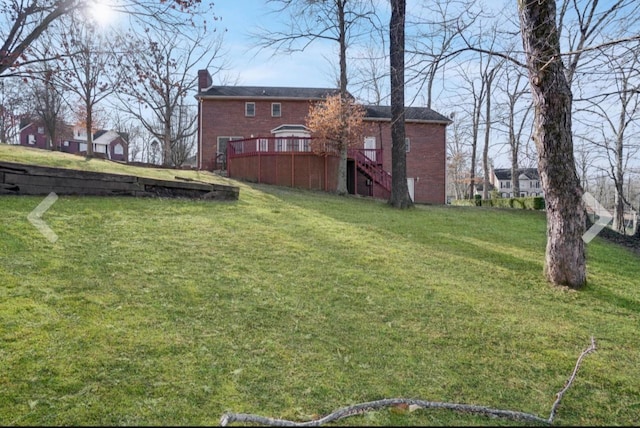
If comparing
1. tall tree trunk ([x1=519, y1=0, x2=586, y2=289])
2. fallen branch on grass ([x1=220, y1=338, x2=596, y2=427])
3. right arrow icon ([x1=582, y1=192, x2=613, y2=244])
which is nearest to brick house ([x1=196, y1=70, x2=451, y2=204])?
right arrow icon ([x1=582, y1=192, x2=613, y2=244])

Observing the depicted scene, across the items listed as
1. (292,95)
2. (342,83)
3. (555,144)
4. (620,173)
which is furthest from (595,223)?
(292,95)

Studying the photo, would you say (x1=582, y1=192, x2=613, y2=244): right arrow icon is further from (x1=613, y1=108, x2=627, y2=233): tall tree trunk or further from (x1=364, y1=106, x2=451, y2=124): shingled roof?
(x1=364, y1=106, x2=451, y2=124): shingled roof

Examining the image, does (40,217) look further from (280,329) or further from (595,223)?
(595,223)

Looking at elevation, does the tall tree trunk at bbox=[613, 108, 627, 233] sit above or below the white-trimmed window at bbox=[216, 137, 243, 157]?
below

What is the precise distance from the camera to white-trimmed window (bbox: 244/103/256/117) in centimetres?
2219

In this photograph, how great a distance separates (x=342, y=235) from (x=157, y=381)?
187 inches

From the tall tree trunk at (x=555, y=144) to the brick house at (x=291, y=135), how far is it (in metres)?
12.1

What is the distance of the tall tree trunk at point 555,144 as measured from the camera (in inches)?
190

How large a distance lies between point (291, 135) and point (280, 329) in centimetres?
1800

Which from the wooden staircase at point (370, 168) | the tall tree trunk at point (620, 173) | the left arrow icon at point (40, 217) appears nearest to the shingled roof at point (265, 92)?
the wooden staircase at point (370, 168)

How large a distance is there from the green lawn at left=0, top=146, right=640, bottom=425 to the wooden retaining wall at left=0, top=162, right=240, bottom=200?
2.77 feet

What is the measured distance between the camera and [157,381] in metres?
2.52

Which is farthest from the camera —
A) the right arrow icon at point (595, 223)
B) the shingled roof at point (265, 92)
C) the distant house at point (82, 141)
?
the distant house at point (82, 141)

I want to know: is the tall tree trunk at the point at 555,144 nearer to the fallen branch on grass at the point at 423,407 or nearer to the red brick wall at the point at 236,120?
the fallen branch on grass at the point at 423,407
